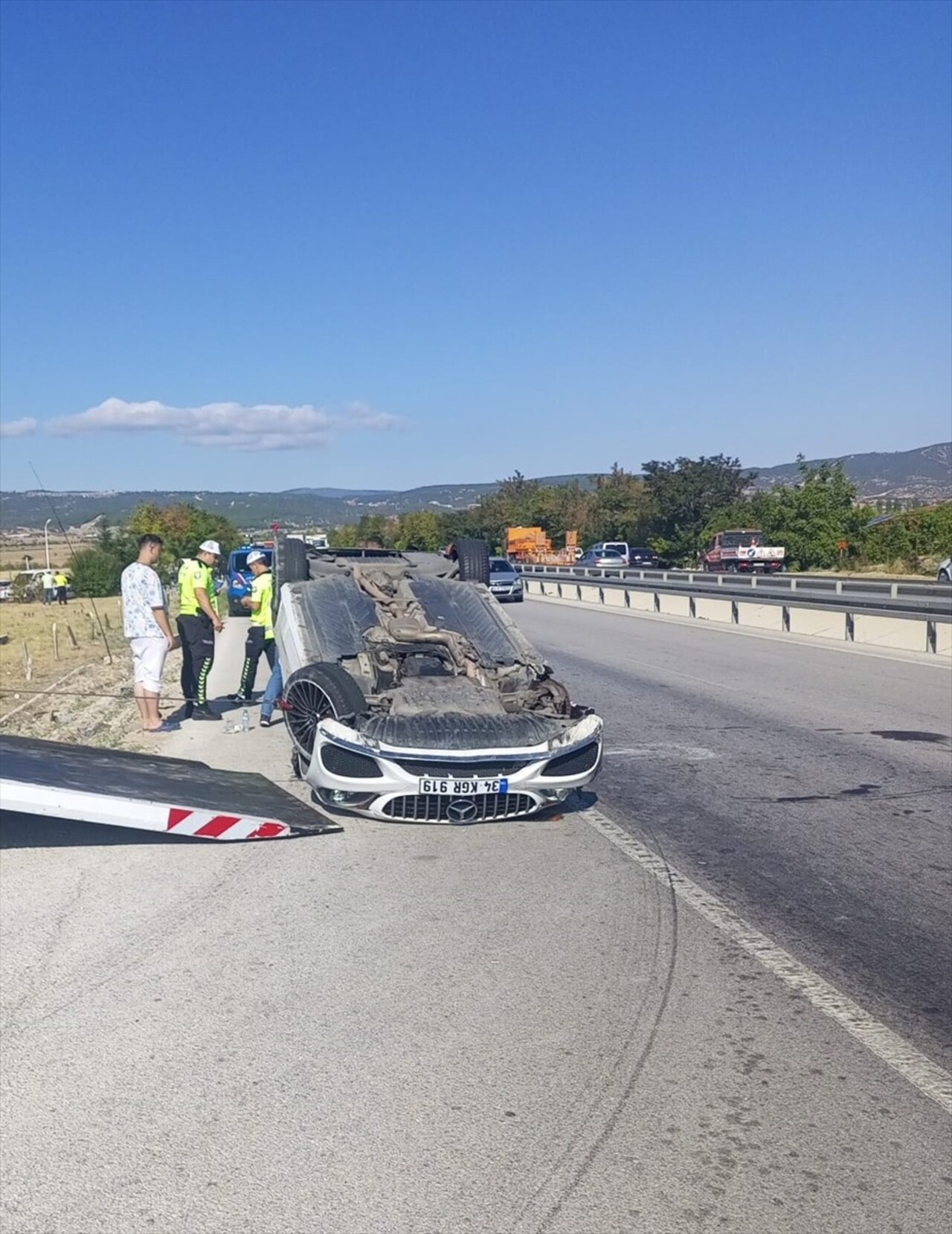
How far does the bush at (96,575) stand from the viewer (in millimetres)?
54928

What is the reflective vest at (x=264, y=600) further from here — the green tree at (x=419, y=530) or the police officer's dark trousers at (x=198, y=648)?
the green tree at (x=419, y=530)

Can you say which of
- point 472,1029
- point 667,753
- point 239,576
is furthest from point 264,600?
point 239,576

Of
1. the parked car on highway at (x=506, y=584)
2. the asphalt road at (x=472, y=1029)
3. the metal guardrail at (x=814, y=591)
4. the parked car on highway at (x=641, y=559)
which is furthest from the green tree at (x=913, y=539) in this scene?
the asphalt road at (x=472, y=1029)

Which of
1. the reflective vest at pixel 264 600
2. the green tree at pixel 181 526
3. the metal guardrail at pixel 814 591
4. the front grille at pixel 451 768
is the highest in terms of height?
the green tree at pixel 181 526

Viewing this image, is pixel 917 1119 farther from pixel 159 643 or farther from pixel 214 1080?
pixel 159 643

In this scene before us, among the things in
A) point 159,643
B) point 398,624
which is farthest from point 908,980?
point 159,643

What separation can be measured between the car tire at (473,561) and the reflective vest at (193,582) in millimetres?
2752

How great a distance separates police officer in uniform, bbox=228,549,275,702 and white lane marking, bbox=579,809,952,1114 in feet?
22.2

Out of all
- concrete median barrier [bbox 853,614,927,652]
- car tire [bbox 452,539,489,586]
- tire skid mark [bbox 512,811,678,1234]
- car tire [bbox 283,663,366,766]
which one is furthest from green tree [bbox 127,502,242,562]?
tire skid mark [bbox 512,811,678,1234]

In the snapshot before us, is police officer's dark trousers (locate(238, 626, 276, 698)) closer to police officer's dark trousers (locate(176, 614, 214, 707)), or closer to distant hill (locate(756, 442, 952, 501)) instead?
police officer's dark trousers (locate(176, 614, 214, 707))

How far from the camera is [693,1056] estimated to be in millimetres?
4668

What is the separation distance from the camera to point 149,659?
39.0ft

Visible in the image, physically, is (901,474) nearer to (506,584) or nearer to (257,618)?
(506,584)

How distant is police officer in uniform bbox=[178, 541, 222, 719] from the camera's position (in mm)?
13102
